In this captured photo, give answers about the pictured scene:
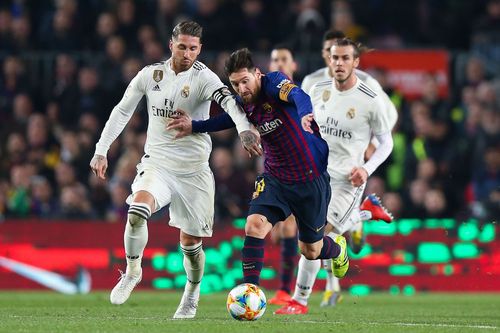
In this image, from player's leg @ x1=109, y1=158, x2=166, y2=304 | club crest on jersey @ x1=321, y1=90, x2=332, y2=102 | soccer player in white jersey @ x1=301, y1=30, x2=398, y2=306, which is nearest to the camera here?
player's leg @ x1=109, y1=158, x2=166, y2=304

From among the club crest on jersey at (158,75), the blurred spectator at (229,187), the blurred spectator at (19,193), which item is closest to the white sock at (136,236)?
the club crest on jersey at (158,75)

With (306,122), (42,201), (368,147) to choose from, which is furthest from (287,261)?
(42,201)

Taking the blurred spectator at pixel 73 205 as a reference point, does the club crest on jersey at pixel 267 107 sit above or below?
above

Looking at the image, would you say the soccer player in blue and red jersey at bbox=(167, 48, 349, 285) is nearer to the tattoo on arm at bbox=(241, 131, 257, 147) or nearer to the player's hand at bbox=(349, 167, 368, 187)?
the tattoo on arm at bbox=(241, 131, 257, 147)

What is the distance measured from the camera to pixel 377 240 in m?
16.4

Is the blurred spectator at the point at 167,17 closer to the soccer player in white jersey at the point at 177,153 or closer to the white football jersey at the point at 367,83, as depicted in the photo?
the white football jersey at the point at 367,83

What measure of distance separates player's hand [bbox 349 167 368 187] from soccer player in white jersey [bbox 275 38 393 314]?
217 mm

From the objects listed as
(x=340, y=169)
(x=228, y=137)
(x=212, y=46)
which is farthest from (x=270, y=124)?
(x=212, y=46)

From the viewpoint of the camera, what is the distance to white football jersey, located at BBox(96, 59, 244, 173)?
34.2ft

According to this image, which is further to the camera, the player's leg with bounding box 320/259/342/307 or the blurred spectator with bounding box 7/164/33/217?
the blurred spectator with bounding box 7/164/33/217

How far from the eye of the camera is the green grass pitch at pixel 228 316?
9.23 m

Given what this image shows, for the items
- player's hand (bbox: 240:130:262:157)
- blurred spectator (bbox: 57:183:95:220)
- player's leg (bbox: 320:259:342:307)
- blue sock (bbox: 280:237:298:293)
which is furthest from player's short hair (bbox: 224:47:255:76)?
blurred spectator (bbox: 57:183:95:220)

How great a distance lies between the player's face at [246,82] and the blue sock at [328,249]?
1.64m

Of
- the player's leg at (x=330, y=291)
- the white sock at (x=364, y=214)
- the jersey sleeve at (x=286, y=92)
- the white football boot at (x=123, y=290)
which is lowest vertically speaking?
the player's leg at (x=330, y=291)
